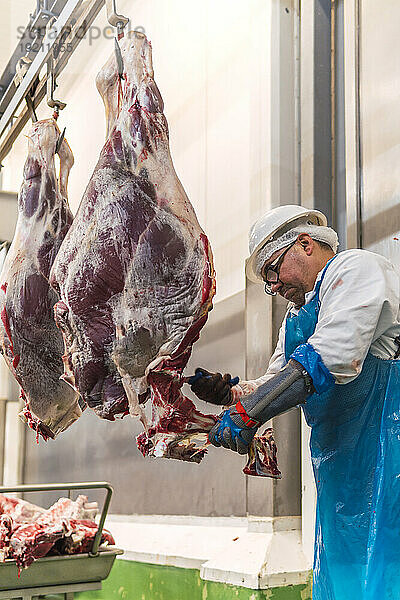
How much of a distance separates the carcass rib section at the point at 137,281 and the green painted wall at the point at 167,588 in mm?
1021

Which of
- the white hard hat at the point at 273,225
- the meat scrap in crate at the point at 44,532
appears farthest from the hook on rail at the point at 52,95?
the meat scrap in crate at the point at 44,532

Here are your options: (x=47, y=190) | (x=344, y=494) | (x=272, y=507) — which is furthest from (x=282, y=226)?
(x=272, y=507)

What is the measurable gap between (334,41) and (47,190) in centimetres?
125

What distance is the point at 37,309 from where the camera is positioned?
97.7 inches

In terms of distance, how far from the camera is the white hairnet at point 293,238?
213cm

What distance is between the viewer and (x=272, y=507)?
290 cm

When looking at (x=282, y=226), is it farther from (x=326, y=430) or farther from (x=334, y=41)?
(x=334, y=41)

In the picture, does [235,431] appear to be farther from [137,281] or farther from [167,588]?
[167,588]

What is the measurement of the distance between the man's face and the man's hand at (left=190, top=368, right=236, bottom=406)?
0.32m

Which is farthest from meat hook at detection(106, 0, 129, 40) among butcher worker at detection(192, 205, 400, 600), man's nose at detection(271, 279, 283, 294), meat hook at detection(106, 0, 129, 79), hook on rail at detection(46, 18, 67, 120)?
man's nose at detection(271, 279, 283, 294)

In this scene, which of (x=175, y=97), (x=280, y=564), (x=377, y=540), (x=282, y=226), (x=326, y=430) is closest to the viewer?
(x=377, y=540)

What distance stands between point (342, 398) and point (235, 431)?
0.36 m

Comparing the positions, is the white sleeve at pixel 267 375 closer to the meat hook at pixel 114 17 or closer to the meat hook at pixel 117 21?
the meat hook at pixel 117 21

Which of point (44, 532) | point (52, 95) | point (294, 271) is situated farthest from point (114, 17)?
point (44, 532)
